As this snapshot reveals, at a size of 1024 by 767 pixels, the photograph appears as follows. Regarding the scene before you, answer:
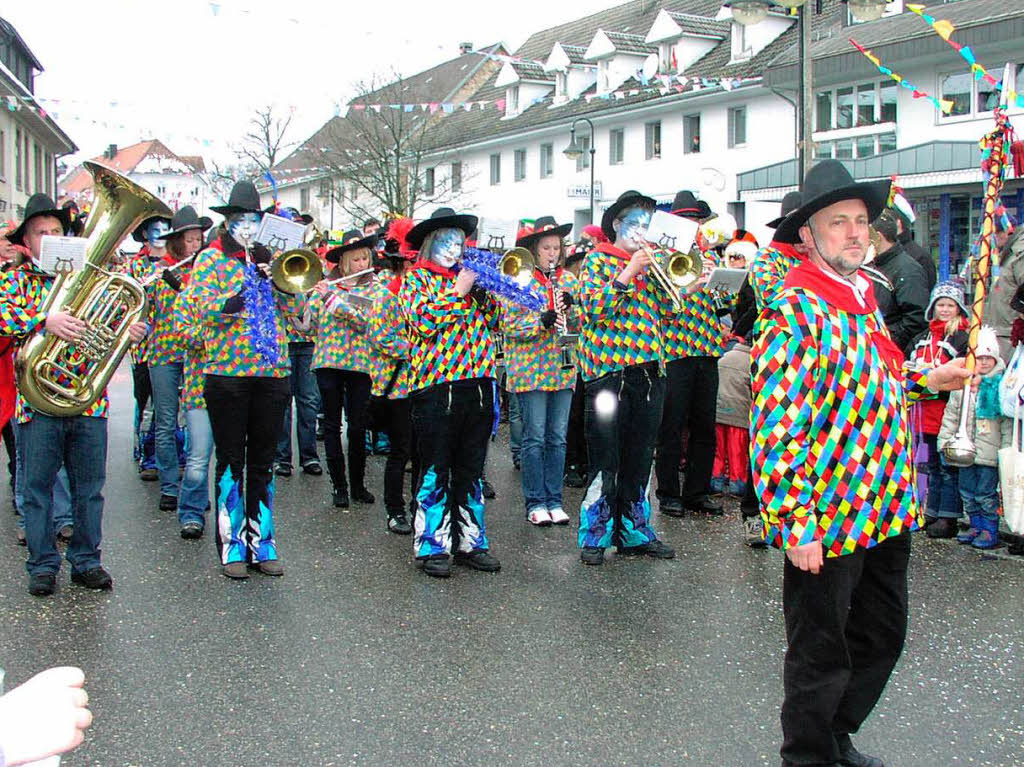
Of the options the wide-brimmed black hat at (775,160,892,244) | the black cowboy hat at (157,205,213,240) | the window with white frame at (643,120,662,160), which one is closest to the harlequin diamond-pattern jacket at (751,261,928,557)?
the wide-brimmed black hat at (775,160,892,244)

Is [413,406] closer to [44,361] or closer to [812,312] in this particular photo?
[44,361]

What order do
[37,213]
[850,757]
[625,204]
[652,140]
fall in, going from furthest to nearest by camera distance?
[652,140]
[625,204]
[37,213]
[850,757]

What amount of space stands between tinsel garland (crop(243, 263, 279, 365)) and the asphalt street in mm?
1243

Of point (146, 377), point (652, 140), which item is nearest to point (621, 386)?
point (146, 377)

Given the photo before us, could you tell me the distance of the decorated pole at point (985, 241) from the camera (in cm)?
464

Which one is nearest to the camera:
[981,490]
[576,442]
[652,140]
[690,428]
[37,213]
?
[37,213]

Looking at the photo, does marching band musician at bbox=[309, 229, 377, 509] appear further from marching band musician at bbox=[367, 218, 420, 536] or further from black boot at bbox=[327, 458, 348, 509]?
marching band musician at bbox=[367, 218, 420, 536]

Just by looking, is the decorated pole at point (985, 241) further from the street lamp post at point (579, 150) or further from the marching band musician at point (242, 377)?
the street lamp post at point (579, 150)

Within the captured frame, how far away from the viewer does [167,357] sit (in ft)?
27.0

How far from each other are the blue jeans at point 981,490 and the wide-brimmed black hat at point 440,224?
3415mm

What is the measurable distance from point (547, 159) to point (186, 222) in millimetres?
31117

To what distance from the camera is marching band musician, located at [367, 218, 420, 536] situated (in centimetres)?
650

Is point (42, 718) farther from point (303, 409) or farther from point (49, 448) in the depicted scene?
point (303, 409)

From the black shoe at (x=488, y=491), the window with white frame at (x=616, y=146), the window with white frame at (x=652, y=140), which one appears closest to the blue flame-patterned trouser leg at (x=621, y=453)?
the black shoe at (x=488, y=491)
